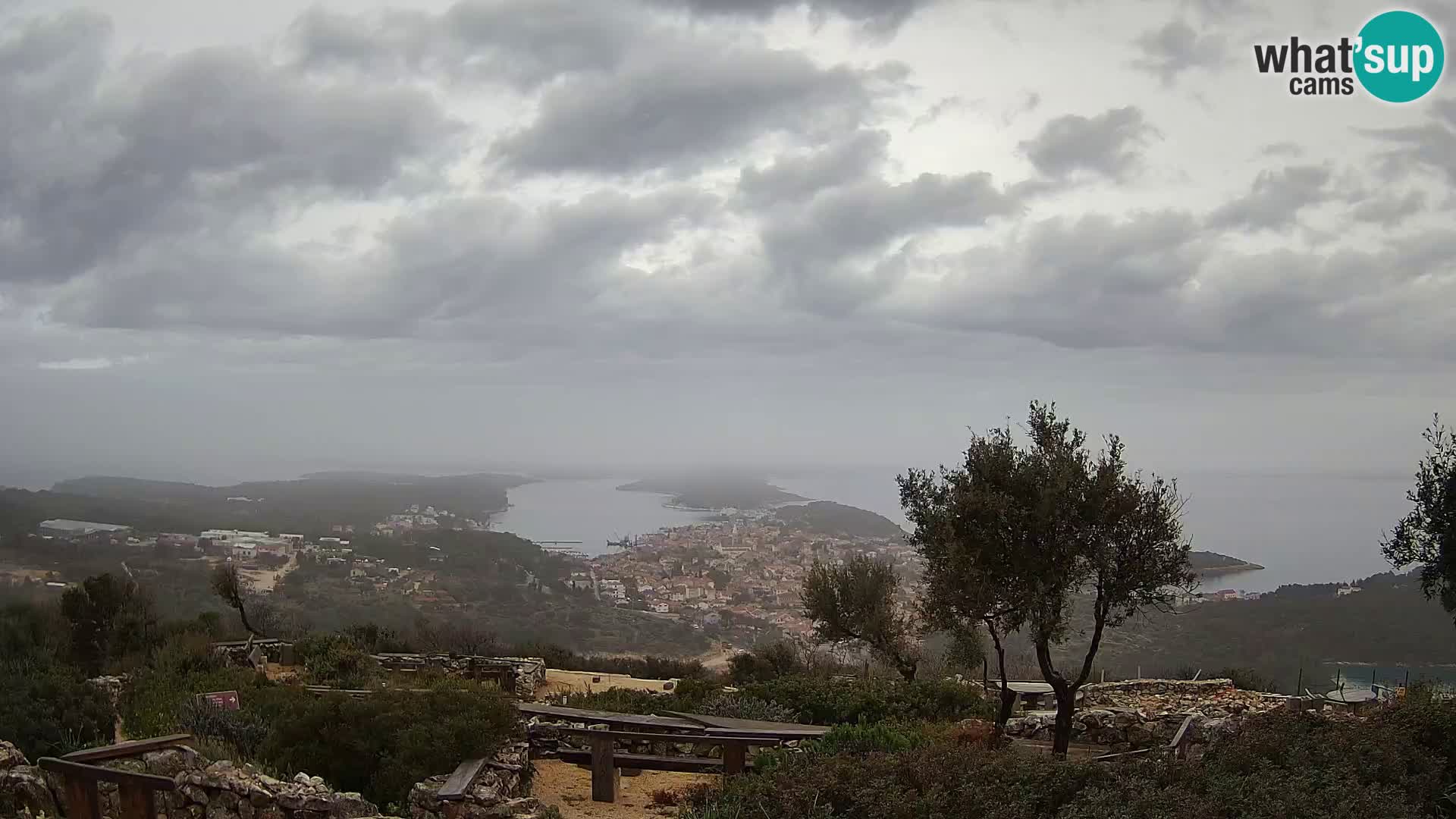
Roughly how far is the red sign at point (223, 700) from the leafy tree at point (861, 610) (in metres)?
12.7

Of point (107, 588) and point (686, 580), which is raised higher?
point (107, 588)

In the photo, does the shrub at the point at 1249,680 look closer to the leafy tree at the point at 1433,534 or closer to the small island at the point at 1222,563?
the leafy tree at the point at 1433,534

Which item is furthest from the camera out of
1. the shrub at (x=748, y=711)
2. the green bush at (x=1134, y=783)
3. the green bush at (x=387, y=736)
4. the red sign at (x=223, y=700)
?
the shrub at (x=748, y=711)

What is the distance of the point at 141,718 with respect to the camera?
12.3m

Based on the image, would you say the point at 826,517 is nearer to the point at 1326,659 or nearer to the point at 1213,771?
the point at 1326,659

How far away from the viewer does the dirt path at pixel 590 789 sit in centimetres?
952

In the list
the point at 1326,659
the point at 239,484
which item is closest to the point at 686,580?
the point at 1326,659

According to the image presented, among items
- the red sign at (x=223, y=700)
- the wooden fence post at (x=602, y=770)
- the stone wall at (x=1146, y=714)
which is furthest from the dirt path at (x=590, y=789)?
the stone wall at (x=1146, y=714)

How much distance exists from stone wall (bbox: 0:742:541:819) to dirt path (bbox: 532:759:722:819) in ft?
2.45

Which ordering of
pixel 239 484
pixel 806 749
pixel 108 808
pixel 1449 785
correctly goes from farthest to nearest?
pixel 239 484 < pixel 806 749 < pixel 108 808 < pixel 1449 785

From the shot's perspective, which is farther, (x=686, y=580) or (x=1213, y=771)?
(x=686, y=580)

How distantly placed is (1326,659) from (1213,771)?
2083 centimetres

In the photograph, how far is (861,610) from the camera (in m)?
20.9

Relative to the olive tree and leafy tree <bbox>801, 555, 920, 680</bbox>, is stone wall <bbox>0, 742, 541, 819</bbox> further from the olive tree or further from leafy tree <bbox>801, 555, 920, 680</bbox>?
leafy tree <bbox>801, 555, 920, 680</bbox>
